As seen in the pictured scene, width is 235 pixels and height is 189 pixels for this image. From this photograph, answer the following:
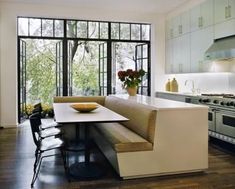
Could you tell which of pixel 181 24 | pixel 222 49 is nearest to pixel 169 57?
pixel 181 24

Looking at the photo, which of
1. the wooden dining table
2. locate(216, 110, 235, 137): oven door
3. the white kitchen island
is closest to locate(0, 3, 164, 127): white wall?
the wooden dining table

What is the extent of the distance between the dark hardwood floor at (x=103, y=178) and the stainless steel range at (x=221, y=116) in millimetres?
387

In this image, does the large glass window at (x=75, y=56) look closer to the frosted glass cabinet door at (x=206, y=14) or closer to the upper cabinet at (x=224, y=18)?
the frosted glass cabinet door at (x=206, y=14)

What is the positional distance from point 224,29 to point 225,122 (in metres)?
1.71

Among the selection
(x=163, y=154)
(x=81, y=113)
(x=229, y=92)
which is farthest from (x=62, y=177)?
(x=229, y=92)

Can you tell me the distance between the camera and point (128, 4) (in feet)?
23.5

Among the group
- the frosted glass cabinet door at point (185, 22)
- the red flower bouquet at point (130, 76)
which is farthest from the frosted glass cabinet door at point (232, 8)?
the red flower bouquet at point (130, 76)

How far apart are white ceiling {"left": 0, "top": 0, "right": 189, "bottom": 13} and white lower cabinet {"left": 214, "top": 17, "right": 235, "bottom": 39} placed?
1715 mm

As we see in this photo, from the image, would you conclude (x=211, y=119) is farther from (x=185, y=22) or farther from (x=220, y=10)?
(x=185, y=22)

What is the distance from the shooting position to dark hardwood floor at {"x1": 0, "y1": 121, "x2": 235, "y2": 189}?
3275 mm

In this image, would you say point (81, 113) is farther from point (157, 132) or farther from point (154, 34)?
point (154, 34)

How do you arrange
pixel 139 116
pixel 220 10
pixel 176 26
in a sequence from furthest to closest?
pixel 176 26 < pixel 220 10 < pixel 139 116

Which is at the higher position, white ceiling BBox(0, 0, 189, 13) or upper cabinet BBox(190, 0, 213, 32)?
white ceiling BBox(0, 0, 189, 13)

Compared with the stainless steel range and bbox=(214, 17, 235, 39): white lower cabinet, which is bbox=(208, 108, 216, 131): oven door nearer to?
the stainless steel range
